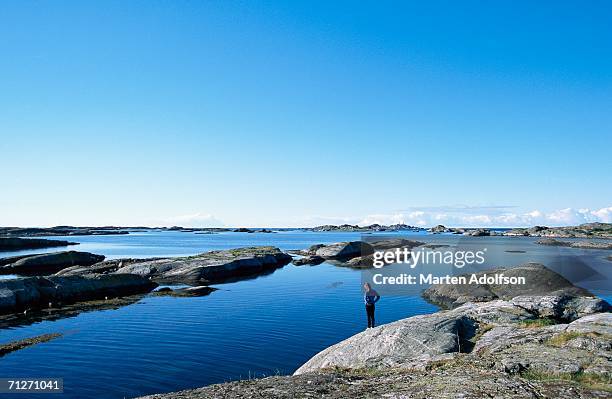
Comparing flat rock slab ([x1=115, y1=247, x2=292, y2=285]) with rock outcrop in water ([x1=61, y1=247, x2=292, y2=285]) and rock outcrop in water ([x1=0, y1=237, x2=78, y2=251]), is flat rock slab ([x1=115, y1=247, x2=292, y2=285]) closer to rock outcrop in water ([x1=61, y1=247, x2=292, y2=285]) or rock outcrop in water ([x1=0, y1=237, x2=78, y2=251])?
A: rock outcrop in water ([x1=61, y1=247, x2=292, y2=285])

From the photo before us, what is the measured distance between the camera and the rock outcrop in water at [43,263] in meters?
73.1

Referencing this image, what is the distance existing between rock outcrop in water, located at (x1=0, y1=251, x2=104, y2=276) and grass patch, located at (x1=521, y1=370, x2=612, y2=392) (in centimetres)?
7736

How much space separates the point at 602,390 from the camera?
11.5 m

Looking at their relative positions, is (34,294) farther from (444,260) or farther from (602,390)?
(444,260)

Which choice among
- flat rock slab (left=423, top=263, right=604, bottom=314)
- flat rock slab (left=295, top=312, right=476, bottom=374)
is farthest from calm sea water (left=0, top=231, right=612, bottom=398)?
flat rock slab (left=295, top=312, right=476, bottom=374)

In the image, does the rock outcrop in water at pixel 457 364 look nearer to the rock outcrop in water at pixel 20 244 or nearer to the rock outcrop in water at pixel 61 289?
the rock outcrop in water at pixel 61 289

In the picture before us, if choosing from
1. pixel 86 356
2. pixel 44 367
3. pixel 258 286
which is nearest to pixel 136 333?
pixel 86 356

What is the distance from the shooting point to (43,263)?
76.2 m

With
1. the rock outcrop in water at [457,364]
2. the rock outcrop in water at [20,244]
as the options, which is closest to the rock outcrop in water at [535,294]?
the rock outcrop in water at [457,364]

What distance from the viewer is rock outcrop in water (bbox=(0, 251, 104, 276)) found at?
73125mm

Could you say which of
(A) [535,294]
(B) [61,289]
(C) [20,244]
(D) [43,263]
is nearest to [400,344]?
(A) [535,294]

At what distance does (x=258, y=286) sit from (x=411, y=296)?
21087mm

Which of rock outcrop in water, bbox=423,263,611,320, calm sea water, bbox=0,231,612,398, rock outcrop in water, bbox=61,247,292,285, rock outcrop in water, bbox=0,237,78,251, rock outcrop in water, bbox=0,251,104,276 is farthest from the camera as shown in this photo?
rock outcrop in water, bbox=0,237,78,251

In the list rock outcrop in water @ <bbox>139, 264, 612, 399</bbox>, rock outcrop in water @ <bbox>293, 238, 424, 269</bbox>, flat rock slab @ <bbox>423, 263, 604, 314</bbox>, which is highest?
rock outcrop in water @ <bbox>139, 264, 612, 399</bbox>
